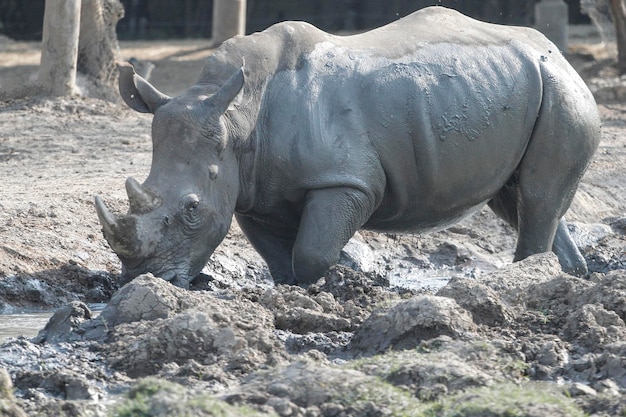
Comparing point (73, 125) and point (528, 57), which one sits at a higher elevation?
point (528, 57)

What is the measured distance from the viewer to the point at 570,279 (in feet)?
24.7

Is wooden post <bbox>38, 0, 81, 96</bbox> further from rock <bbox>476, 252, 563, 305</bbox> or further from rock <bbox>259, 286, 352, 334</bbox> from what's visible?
rock <bbox>259, 286, 352, 334</bbox>

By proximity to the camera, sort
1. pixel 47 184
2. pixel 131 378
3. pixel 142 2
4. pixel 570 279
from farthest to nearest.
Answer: pixel 142 2
pixel 47 184
pixel 570 279
pixel 131 378

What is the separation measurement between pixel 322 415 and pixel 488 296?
1912 mm

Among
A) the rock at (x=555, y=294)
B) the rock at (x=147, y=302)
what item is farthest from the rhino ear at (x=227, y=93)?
the rock at (x=555, y=294)

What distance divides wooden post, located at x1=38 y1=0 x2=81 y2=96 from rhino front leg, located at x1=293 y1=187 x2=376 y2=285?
257 inches

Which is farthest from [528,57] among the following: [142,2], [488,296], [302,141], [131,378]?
[142,2]

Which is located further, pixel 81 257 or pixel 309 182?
pixel 81 257

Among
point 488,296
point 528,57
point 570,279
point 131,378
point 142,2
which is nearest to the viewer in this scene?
point 131,378

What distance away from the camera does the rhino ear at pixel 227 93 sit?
7.70 meters

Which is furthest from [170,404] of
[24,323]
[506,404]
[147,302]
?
[24,323]

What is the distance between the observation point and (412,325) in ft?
21.5

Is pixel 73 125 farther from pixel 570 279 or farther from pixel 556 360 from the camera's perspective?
pixel 556 360

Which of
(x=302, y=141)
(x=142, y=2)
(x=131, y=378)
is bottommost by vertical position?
(x=142, y=2)
